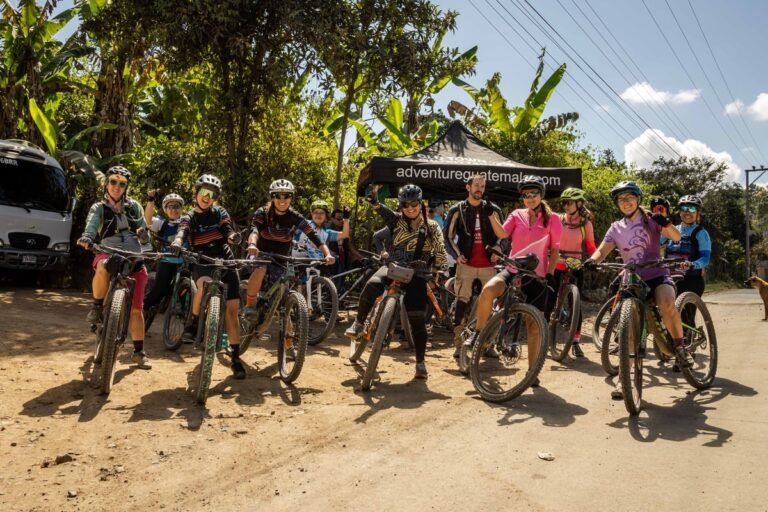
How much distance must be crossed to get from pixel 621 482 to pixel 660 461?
0.53 meters

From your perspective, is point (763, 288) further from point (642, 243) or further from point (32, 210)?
point (32, 210)

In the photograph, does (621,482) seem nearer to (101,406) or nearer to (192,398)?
(192,398)

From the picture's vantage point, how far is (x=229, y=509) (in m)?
3.42

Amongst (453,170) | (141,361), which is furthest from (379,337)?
(453,170)

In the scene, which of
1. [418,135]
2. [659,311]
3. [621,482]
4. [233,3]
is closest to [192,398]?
[621,482]

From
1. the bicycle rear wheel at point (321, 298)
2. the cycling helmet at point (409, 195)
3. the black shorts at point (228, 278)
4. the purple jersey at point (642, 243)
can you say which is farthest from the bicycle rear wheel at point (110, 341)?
the purple jersey at point (642, 243)

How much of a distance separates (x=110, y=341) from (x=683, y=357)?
5.01 meters

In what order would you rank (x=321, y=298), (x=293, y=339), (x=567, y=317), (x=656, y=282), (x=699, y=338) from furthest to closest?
(x=321, y=298) < (x=567, y=317) < (x=699, y=338) < (x=293, y=339) < (x=656, y=282)

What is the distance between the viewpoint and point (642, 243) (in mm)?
5984

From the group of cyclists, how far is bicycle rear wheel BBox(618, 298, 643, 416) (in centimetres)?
49

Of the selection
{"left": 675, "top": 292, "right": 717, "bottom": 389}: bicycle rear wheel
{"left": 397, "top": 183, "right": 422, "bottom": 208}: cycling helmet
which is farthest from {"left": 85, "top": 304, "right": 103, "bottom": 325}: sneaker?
{"left": 675, "top": 292, "right": 717, "bottom": 389}: bicycle rear wheel

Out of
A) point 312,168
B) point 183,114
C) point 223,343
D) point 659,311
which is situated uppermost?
point 183,114

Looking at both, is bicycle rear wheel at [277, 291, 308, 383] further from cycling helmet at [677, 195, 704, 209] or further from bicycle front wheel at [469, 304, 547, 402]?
cycling helmet at [677, 195, 704, 209]

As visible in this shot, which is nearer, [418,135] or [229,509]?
[229,509]
